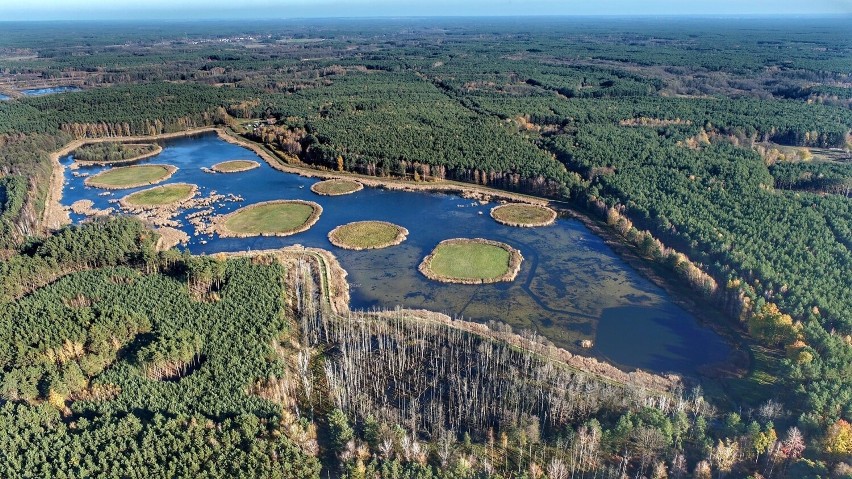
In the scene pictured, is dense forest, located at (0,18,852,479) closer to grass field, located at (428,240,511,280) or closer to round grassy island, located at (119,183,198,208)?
grass field, located at (428,240,511,280)

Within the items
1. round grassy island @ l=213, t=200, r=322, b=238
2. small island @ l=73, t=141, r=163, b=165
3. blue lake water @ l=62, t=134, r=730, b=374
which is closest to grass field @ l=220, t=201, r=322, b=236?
round grassy island @ l=213, t=200, r=322, b=238

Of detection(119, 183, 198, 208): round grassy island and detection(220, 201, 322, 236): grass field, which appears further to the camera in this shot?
detection(119, 183, 198, 208): round grassy island

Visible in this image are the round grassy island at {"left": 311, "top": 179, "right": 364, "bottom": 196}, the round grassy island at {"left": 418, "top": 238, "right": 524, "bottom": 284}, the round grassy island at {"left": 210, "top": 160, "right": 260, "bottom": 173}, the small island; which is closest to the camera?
the round grassy island at {"left": 418, "top": 238, "right": 524, "bottom": 284}

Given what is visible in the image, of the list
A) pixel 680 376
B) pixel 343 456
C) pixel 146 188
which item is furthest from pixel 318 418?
pixel 146 188

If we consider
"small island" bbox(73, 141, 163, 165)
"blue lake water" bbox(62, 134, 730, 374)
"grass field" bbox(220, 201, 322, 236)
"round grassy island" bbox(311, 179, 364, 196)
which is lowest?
"blue lake water" bbox(62, 134, 730, 374)

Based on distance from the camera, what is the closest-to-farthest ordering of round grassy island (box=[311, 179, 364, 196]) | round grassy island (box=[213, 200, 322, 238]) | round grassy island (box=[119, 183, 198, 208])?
round grassy island (box=[213, 200, 322, 238])
round grassy island (box=[119, 183, 198, 208])
round grassy island (box=[311, 179, 364, 196])

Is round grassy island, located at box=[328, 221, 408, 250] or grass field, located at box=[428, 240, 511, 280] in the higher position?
round grassy island, located at box=[328, 221, 408, 250]
